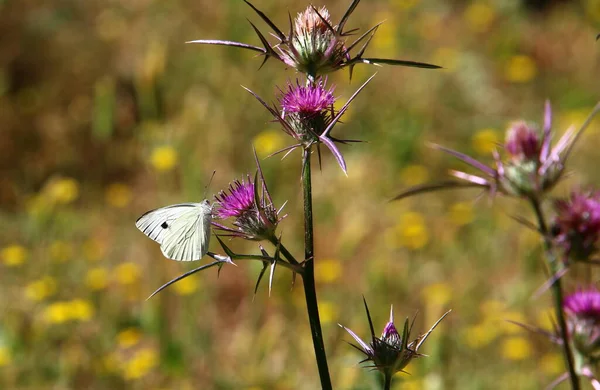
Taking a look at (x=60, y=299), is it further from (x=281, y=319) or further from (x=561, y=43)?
(x=561, y=43)

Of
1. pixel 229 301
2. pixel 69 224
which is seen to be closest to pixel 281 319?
pixel 229 301

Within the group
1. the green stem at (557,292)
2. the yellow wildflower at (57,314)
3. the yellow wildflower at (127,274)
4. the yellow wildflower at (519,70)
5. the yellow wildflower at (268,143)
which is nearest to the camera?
the green stem at (557,292)

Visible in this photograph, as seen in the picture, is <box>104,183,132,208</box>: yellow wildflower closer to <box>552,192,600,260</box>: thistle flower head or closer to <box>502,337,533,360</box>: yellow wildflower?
<box>502,337,533,360</box>: yellow wildflower

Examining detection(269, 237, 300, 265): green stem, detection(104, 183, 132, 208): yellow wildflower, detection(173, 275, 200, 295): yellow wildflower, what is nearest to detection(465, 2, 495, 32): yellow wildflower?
detection(104, 183, 132, 208): yellow wildflower

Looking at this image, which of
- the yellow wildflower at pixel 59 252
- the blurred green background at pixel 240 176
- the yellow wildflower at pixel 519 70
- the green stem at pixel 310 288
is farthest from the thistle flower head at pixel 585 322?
the yellow wildflower at pixel 519 70

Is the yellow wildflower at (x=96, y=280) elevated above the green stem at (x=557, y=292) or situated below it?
above

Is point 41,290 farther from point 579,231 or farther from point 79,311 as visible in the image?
point 579,231

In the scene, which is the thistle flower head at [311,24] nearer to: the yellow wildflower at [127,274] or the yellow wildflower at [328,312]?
the yellow wildflower at [328,312]
